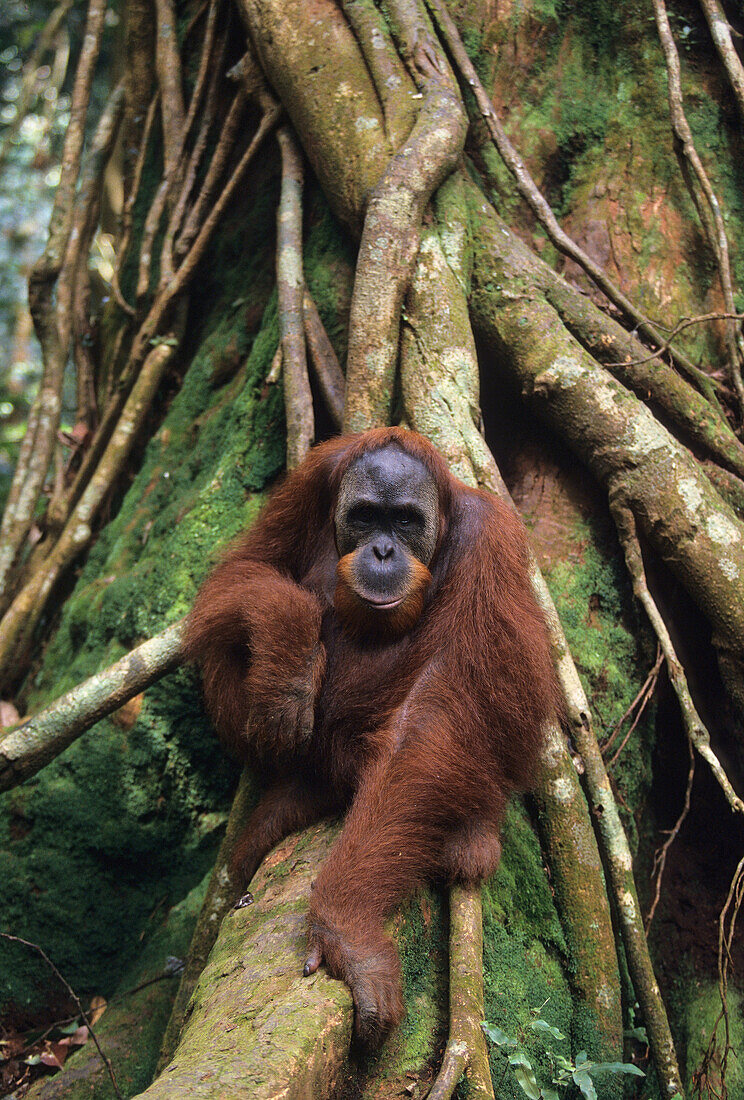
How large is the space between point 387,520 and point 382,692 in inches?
21.3

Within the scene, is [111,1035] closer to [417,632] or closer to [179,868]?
[179,868]

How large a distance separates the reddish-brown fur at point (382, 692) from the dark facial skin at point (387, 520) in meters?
0.07

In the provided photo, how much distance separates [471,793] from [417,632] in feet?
1.77

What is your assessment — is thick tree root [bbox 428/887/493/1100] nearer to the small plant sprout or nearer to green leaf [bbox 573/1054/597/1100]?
the small plant sprout

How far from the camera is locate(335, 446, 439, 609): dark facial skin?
2611 mm

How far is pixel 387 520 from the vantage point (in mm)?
2729

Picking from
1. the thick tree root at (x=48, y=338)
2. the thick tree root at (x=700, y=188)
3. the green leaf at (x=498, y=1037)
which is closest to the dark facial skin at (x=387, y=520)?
the green leaf at (x=498, y=1037)

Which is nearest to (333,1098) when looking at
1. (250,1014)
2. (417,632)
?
(250,1014)

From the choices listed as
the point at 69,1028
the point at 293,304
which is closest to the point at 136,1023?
the point at 69,1028

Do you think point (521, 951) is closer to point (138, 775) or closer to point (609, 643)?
point (609, 643)

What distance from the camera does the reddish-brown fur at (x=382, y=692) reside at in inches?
92.2

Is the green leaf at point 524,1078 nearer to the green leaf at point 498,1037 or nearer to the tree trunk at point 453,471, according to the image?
the green leaf at point 498,1037

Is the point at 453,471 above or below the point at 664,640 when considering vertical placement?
above

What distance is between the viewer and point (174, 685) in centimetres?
345
